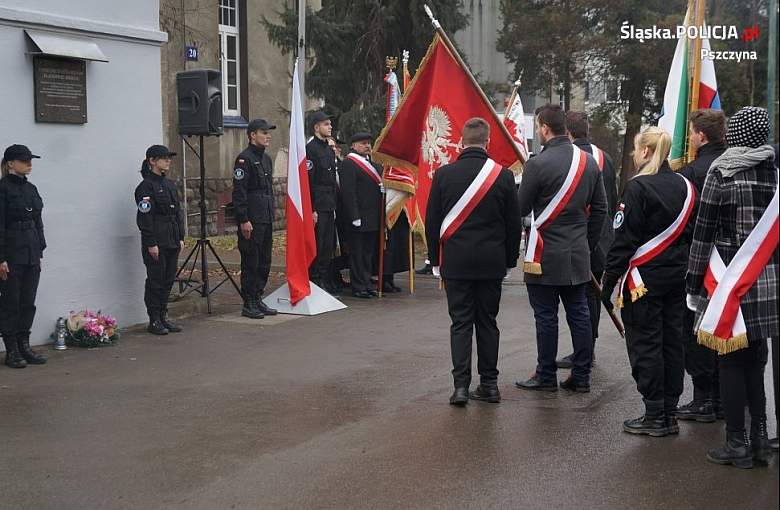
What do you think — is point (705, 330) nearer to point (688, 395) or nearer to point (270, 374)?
point (688, 395)

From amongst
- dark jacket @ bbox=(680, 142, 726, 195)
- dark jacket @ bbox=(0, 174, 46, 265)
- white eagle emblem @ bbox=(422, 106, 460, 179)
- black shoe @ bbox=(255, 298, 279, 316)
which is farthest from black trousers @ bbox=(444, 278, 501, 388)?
black shoe @ bbox=(255, 298, 279, 316)

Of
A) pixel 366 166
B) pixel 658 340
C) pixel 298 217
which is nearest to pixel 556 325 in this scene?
pixel 658 340

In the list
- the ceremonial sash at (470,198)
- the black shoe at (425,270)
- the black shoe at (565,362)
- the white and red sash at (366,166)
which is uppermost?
the white and red sash at (366,166)

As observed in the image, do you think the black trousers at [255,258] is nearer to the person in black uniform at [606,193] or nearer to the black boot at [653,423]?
the person in black uniform at [606,193]

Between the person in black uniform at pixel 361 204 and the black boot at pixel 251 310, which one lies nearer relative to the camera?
the black boot at pixel 251 310

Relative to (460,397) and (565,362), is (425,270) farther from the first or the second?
(460,397)

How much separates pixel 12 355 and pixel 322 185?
4.78 metres

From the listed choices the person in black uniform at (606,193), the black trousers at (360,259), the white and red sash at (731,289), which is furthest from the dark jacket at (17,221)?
the white and red sash at (731,289)

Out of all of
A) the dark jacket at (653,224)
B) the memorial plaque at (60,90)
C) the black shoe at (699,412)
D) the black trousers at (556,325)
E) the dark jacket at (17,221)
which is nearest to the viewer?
the dark jacket at (653,224)

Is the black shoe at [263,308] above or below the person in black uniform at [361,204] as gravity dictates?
below

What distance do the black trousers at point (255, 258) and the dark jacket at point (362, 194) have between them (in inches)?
64.9

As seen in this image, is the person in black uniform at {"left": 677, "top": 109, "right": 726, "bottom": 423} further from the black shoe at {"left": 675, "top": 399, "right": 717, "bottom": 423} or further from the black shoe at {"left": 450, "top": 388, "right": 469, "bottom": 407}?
the black shoe at {"left": 450, "top": 388, "right": 469, "bottom": 407}

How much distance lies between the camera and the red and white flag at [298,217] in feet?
37.7

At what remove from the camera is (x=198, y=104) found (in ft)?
37.0
